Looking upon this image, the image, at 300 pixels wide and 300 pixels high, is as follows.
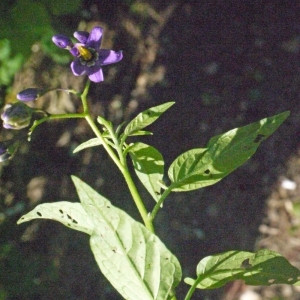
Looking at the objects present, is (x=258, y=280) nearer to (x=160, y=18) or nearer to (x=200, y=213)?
(x=200, y=213)

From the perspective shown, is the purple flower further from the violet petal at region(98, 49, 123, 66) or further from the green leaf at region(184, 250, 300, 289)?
the green leaf at region(184, 250, 300, 289)

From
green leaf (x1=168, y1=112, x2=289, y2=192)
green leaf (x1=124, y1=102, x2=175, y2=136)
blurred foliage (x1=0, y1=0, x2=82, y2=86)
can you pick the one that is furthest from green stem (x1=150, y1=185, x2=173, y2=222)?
blurred foliage (x1=0, y1=0, x2=82, y2=86)

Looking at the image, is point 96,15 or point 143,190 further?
point 96,15

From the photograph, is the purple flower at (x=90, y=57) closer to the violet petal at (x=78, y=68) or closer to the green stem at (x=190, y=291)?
the violet petal at (x=78, y=68)

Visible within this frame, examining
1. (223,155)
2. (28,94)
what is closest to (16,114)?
(28,94)

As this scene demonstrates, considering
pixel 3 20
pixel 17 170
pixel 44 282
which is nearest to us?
pixel 3 20

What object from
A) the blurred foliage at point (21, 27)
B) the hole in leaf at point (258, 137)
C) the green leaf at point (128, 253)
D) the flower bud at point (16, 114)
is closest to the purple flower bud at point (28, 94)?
the flower bud at point (16, 114)

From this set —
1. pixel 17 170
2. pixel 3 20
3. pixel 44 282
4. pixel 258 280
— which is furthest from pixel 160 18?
pixel 258 280
